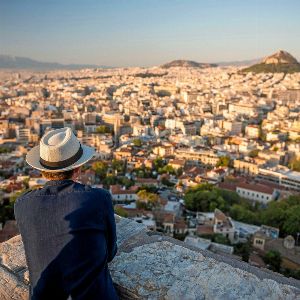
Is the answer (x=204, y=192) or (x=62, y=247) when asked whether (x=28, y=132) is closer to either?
(x=204, y=192)

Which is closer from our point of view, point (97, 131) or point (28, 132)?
point (28, 132)

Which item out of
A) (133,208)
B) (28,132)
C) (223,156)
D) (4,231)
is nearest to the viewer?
(4,231)

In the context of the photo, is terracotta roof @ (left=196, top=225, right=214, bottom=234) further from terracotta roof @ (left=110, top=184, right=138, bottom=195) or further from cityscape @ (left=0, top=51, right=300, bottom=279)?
terracotta roof @ (left=110, top=184, right=138, bottom=195)

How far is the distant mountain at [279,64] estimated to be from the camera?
52156mm

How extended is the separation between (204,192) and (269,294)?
9331 mm

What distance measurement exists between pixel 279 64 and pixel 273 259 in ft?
163

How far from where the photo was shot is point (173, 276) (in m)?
1.28

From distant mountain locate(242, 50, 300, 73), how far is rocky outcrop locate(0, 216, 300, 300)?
53.4m

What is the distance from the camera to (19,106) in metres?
28.8

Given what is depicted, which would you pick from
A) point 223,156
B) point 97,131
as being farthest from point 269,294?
point 97,131

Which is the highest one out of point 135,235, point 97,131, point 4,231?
point 135,235

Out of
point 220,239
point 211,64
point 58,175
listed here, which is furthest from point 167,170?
point 211,64

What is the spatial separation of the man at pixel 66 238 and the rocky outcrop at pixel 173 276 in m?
0.19

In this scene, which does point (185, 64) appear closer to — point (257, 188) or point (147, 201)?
point (257, 188)
